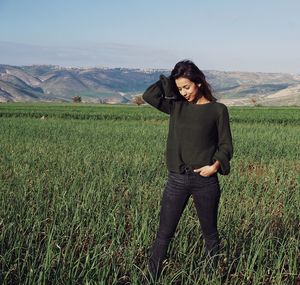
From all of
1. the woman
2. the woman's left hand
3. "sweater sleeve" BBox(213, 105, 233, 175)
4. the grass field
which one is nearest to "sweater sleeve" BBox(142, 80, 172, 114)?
the woman

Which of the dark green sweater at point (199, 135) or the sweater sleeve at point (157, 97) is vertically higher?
the sweater sleeve at point (157, 97)

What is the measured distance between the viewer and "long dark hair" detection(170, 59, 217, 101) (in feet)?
9.29

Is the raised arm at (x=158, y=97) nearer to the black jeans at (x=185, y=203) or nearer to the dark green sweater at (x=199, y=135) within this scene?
the dark green sweater at (x=199, y=135)

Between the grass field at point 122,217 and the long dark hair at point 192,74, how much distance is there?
1.05 metres

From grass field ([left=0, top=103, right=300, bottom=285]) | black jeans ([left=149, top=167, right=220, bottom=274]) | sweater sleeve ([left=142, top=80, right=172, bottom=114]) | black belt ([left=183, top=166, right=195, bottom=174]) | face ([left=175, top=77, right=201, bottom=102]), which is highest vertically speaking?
face ([left=175, top=77, right=201, bottom=102])

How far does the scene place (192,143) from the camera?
292cm

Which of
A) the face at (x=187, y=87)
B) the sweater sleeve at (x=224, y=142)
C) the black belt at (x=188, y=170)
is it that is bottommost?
the black belt at (x=188, y=170)

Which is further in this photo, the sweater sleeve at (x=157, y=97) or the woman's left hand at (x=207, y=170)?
the sweater sleeve at (x=157, y=97)

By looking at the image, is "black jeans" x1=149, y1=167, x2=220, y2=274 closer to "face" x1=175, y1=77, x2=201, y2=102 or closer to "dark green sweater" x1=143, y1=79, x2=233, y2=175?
"dark green sweater" x1=143, y1=79, x2=233, y2=175

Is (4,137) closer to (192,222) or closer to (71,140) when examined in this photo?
(71,140)

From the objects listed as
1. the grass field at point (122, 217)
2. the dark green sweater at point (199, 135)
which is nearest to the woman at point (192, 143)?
the dark green sweater at point (199, 135)

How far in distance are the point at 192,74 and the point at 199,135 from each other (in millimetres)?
386

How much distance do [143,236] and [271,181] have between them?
352cm

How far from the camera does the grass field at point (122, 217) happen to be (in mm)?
2949
